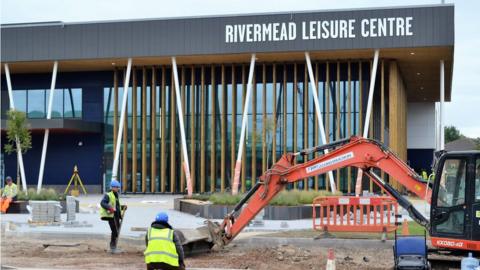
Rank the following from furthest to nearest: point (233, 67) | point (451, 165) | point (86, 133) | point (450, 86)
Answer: point (450, 86) → point (86, 133) → point (233, 67) → point (451, 165)

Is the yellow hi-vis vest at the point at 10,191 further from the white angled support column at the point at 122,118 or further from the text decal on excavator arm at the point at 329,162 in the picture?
the text decal on excavator arm at the point at 329,162

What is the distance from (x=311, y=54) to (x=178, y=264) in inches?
1276

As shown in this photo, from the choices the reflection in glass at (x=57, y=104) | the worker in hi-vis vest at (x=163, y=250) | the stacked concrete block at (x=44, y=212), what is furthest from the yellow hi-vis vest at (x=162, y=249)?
the reflection in glass at (x=57, y=104)

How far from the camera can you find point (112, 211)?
17.7 m

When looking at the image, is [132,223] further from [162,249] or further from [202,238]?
[162,249]

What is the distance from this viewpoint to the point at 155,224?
10500 mm

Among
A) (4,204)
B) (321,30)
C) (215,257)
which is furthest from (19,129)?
(215,257)

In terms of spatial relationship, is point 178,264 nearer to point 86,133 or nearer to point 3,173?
point 86,133

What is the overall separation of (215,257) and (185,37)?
27.0m

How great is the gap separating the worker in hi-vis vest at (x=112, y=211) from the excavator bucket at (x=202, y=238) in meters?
1.71

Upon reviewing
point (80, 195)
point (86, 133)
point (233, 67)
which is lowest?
point (80, 195)

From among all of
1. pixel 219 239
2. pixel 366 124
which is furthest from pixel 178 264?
pixel 366 124

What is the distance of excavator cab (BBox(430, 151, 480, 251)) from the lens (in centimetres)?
1285

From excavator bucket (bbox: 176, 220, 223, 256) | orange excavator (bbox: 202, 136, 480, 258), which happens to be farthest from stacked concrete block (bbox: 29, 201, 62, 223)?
orange excavator (bbox: 202, 136, 480, 258)
